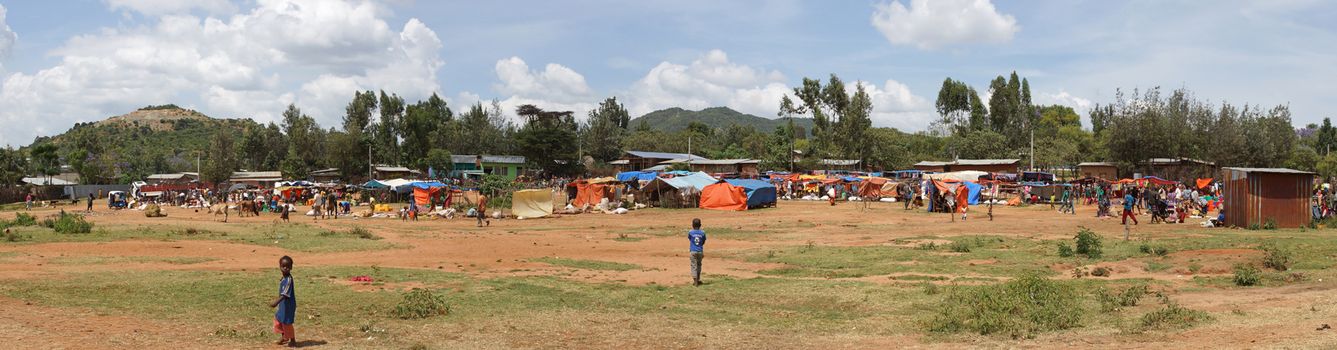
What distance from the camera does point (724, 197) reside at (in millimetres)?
48562

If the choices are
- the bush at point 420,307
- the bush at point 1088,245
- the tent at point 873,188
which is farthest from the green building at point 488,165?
the bush at point 420,307

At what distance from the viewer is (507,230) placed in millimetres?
33594

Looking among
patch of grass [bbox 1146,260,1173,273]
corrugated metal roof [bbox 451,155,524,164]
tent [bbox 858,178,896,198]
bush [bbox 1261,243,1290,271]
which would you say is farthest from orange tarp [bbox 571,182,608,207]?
corrugated metal roof [bbox 451,155,524,164]

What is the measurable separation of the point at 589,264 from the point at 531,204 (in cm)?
2167

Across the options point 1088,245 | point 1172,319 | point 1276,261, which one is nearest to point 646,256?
point 1088,245

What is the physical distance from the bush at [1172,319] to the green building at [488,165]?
8755 centimetres

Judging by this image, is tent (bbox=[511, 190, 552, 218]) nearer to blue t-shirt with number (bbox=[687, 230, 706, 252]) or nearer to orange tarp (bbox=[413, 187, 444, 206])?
orange tarp (bbox=[413, 187, 444, 206])

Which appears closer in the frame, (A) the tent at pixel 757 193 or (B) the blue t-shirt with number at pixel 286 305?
(B) the blue t-shirt with number at pixel 286 305

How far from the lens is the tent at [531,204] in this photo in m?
41.3

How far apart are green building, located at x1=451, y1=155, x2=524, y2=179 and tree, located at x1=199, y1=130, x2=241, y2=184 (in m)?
23.4

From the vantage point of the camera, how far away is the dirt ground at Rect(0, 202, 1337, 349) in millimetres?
10219

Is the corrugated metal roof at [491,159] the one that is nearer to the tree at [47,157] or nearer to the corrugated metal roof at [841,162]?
the corrugated metal roof at [841,162]

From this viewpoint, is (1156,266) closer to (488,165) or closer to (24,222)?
(24,222)

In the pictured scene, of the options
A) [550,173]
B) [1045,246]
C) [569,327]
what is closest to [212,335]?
[569,327]
